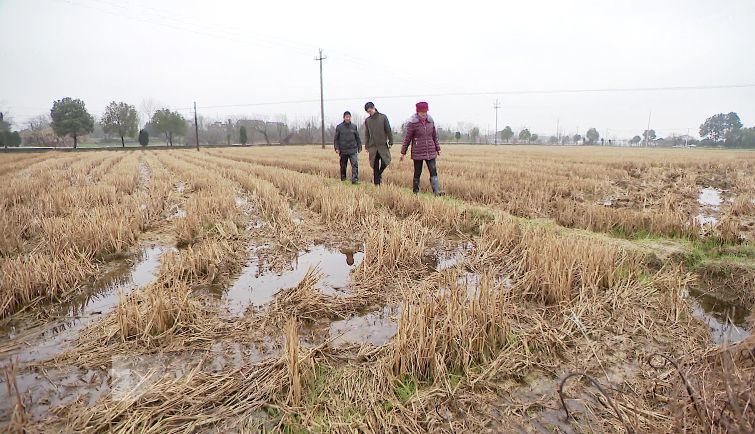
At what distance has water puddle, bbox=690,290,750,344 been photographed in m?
2.45

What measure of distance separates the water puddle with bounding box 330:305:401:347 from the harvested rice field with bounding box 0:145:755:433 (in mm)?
16

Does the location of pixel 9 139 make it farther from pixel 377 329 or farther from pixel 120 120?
pixel 377 329

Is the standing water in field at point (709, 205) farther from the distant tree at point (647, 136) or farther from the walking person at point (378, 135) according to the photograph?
the distant tree at point (647, 136)

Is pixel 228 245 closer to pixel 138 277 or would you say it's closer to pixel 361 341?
pixel 138 277

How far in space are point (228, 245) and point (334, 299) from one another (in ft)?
6.55

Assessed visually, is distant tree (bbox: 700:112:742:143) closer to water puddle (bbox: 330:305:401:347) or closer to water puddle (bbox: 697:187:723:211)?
water puddle (bbox: 697:187:723:211)

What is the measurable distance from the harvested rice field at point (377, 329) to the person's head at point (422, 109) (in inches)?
96.8

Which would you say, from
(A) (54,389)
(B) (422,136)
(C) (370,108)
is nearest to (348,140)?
(C) (370,108)

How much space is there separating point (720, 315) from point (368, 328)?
279 centimetres

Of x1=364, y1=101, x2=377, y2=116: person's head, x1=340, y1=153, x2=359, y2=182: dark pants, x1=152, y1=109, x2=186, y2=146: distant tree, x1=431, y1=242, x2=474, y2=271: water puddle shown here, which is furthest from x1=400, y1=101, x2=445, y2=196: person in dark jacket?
x1=152, y1=109, x2=186, y2=146: distant tree

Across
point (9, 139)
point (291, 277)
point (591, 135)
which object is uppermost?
point (591, 135)

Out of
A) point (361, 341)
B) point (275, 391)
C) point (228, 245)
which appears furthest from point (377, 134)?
point (275, 391)

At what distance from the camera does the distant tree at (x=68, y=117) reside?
46500 mm

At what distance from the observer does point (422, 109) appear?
6594 millimetres
